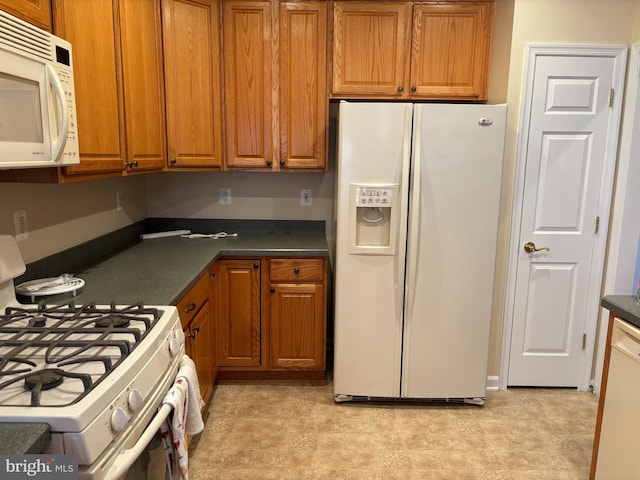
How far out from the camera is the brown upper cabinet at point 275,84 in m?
2.79

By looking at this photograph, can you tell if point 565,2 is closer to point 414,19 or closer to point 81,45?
point 414,19

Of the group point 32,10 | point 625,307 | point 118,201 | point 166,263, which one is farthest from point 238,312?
point 625,307

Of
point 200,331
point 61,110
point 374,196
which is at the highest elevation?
point 61,110

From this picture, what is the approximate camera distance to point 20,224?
76.4 inches

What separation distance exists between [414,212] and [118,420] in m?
1.81

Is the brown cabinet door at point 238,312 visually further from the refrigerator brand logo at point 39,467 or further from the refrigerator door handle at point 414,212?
the refrigerator brand logo at point 39,467

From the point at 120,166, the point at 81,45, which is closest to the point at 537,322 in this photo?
the point at 120,166

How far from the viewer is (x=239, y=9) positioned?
2.78 m

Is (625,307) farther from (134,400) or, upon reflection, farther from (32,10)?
(32,10)

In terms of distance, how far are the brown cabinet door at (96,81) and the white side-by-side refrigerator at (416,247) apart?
109 centimetres

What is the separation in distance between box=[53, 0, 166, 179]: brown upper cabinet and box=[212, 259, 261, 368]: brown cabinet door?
75cm

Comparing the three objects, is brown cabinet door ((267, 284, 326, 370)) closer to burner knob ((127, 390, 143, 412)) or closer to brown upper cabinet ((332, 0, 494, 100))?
brown upper cabinet ((332, 0, 494, 100))

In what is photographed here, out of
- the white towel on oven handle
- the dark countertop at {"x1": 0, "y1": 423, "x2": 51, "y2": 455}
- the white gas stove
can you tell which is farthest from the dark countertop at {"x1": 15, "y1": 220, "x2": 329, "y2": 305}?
the dark countertop at {"x1": 0, "y1": 423, "x2": 51, "y2": 455}

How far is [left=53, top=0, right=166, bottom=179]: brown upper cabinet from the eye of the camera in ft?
5.70
